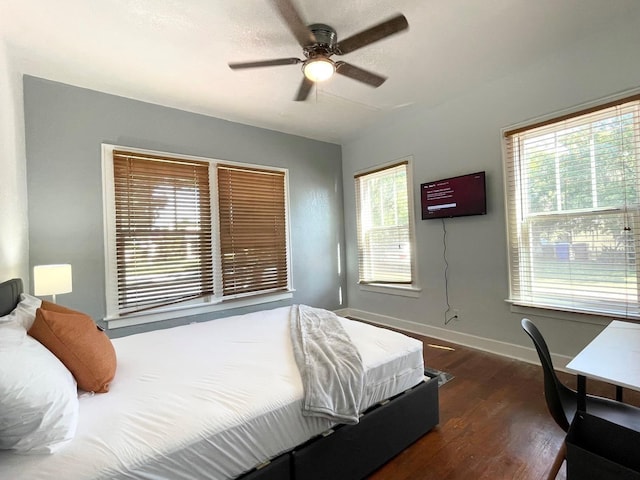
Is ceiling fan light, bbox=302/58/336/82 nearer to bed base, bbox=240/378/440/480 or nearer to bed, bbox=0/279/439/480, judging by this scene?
bed, bbox=0/279/439/480

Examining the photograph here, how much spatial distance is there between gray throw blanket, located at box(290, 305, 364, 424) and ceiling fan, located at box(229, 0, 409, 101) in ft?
6.14

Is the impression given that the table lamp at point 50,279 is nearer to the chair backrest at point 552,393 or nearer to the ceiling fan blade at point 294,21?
the ceiling fan blade at point 294,21

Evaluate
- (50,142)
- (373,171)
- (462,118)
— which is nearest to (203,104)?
(50,142)

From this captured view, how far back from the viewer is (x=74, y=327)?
1.49 metres

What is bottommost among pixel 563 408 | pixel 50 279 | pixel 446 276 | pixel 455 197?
pixel 563 408

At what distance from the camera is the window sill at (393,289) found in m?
3.89

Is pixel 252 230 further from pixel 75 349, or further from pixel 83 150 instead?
pixel 75 349

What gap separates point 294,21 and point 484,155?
235 cm

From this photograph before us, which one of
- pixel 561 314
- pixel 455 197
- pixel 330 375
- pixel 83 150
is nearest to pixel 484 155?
pixel 455 197

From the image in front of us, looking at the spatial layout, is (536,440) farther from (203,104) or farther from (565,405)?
(203,104)

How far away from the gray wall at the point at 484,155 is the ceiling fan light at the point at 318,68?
128 cm

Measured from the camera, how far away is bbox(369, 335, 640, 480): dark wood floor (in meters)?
1.65

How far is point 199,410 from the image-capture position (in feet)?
4.17

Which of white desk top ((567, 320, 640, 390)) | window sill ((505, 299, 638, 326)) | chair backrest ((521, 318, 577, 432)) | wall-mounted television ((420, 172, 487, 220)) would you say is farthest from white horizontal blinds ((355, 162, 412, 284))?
chair backrest ((521, 318, 577, 432))
